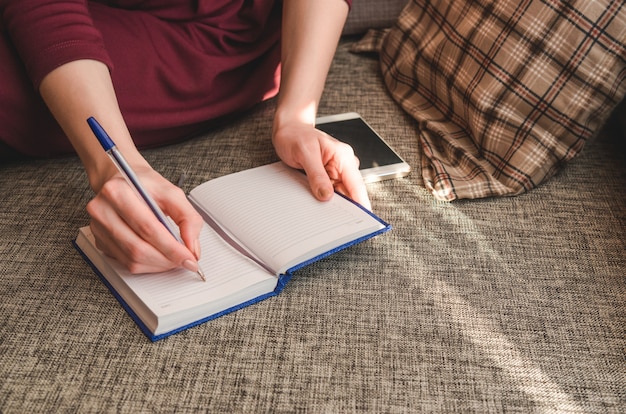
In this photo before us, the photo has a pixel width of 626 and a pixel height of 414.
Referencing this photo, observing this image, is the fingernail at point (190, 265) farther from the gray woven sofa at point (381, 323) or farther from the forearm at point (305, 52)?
the forearm at point (305, 52)

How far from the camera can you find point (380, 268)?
907mm

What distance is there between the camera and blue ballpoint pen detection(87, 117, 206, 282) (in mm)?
761

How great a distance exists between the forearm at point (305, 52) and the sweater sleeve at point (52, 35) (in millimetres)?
295

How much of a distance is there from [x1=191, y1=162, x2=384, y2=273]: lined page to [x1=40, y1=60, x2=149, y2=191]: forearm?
0.13 metres

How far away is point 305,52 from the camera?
1106 millimetres

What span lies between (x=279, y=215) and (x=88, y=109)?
319 mm

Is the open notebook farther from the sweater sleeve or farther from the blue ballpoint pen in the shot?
the sweater sleeve

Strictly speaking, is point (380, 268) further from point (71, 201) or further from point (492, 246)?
point (71, 201)

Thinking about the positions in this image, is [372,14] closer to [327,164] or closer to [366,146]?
[366,146]

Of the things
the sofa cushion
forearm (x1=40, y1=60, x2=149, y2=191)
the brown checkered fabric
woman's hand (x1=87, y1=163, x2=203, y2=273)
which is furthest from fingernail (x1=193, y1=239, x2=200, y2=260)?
the sofa cushion

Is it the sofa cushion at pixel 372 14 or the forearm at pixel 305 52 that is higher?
the forearm at pixel 305 52

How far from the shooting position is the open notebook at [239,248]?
31.5 inches

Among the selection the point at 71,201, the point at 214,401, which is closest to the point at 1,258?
the point at 71,201

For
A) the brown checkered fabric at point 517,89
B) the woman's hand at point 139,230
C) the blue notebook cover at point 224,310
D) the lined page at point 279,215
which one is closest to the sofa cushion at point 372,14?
the brown checkered fabric at point 517,89
